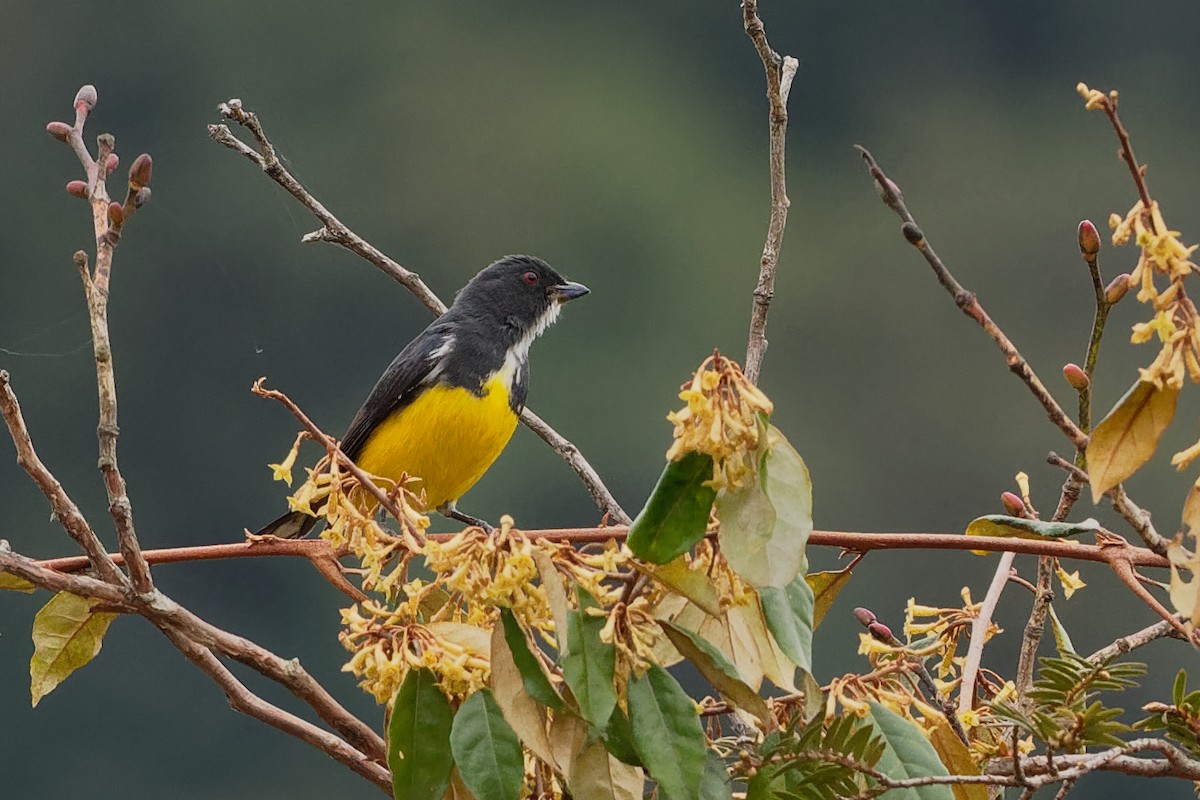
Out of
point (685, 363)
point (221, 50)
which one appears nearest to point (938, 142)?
point (685, 363)

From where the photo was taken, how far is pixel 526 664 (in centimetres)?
131

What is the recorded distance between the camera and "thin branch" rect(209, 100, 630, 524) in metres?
2.39

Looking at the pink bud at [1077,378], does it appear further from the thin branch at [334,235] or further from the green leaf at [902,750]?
the thin branch at [334,235]

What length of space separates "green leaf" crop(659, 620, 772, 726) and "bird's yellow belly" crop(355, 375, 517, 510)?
253 centimetres

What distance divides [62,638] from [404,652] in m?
0.58

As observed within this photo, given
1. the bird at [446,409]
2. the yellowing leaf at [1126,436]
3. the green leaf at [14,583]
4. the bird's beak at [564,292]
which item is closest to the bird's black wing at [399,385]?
the bird at [446,409]

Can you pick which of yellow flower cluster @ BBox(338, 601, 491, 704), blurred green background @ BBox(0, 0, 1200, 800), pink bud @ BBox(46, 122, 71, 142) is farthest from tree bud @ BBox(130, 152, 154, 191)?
blurred green background @ BBox(0, 0, 1200, 800)

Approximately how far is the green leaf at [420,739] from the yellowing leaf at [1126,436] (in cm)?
55

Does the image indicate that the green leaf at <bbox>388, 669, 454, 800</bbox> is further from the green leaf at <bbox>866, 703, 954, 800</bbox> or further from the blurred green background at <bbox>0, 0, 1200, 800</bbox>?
the blurred green background at <bbox>0, 0, 1200, 800</bbox>

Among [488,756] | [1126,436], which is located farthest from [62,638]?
[1126,436]

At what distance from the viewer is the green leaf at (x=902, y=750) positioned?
1.38m

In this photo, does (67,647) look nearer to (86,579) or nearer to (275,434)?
(86,579)

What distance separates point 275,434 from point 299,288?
10.8ft

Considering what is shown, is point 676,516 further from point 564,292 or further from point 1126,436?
point 564,292
